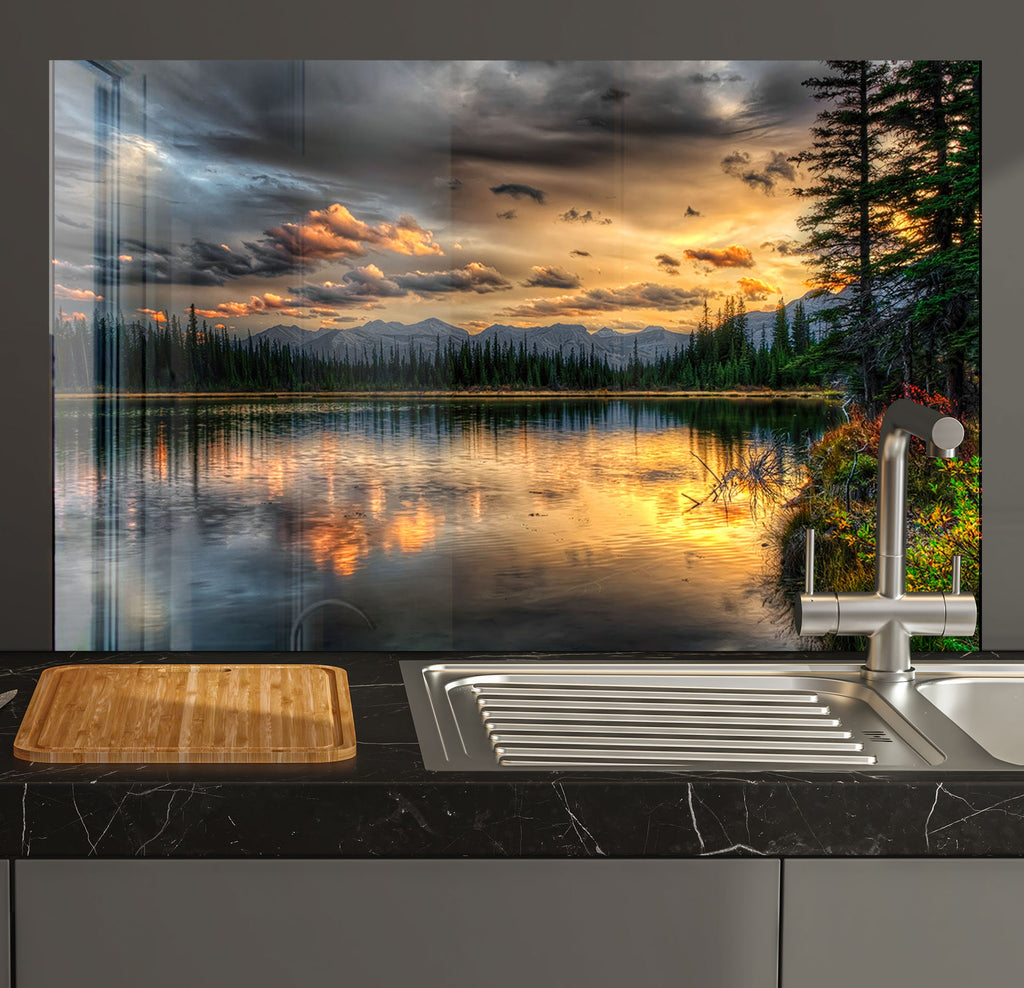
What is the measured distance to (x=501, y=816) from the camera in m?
1.18

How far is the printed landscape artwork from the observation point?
74.5 inches

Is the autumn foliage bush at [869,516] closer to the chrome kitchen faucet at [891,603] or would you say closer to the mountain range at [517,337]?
the mountain range at [517,337]

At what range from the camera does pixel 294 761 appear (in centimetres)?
123

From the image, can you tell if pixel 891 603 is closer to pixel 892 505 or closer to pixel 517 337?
pixel 892 505

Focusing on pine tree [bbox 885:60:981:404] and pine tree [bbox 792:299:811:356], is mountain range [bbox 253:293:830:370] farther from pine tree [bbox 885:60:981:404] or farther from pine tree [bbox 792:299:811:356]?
pine tree [bbox 885:60:981:404]

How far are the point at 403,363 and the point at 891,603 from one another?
891 mm

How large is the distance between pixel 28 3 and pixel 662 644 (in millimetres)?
1501

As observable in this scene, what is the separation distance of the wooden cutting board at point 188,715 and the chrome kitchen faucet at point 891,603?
2.19 feet

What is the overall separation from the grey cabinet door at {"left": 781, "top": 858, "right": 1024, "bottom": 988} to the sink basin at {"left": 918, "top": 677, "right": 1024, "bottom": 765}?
1.51 feet

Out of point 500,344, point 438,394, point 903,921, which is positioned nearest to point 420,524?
point 438,394

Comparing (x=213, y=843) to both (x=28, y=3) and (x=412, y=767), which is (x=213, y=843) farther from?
(x=28, y=3)

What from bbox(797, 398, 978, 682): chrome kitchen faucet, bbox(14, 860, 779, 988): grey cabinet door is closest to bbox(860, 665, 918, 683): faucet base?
bbox(797, 398, 978, 682): chrome kitchen faucet

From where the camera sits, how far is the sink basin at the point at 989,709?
1.62 m

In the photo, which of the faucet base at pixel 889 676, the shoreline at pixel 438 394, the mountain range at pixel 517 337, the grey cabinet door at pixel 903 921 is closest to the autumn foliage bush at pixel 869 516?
the shoreline at pixel 438 394
